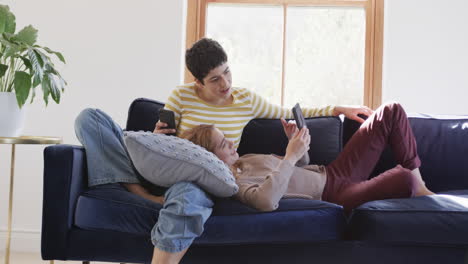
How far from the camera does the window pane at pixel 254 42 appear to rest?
11.0 ft

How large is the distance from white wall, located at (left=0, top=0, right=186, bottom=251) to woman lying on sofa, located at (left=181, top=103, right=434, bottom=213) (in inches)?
50.6

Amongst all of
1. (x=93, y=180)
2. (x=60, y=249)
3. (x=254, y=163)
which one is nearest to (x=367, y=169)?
(x=254, y=163)

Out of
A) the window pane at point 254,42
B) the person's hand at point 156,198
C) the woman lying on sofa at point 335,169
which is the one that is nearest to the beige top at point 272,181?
the woman lying on sofa at point 335,169

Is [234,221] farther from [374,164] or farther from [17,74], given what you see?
[17,74]

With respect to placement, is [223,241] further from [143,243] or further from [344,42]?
[344,42]

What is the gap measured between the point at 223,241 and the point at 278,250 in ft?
0.67

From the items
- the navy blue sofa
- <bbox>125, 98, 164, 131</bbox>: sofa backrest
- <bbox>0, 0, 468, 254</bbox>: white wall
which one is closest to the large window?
<bbox>0, 0, 468, 254</bbox>: white wall

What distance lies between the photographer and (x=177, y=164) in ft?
5.77

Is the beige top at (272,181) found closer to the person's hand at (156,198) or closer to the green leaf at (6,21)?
the person's hand at (156,198)

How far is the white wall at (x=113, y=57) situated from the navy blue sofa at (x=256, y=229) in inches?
54.6

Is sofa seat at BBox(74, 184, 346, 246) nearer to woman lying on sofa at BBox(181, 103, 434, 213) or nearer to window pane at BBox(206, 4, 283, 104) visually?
woman lying on sofa at BBox(181, 103, 434, 213)

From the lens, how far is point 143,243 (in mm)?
1844

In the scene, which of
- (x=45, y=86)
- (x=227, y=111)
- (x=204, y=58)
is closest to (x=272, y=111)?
(x=227, y=111)

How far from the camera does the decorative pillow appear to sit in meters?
1.76
